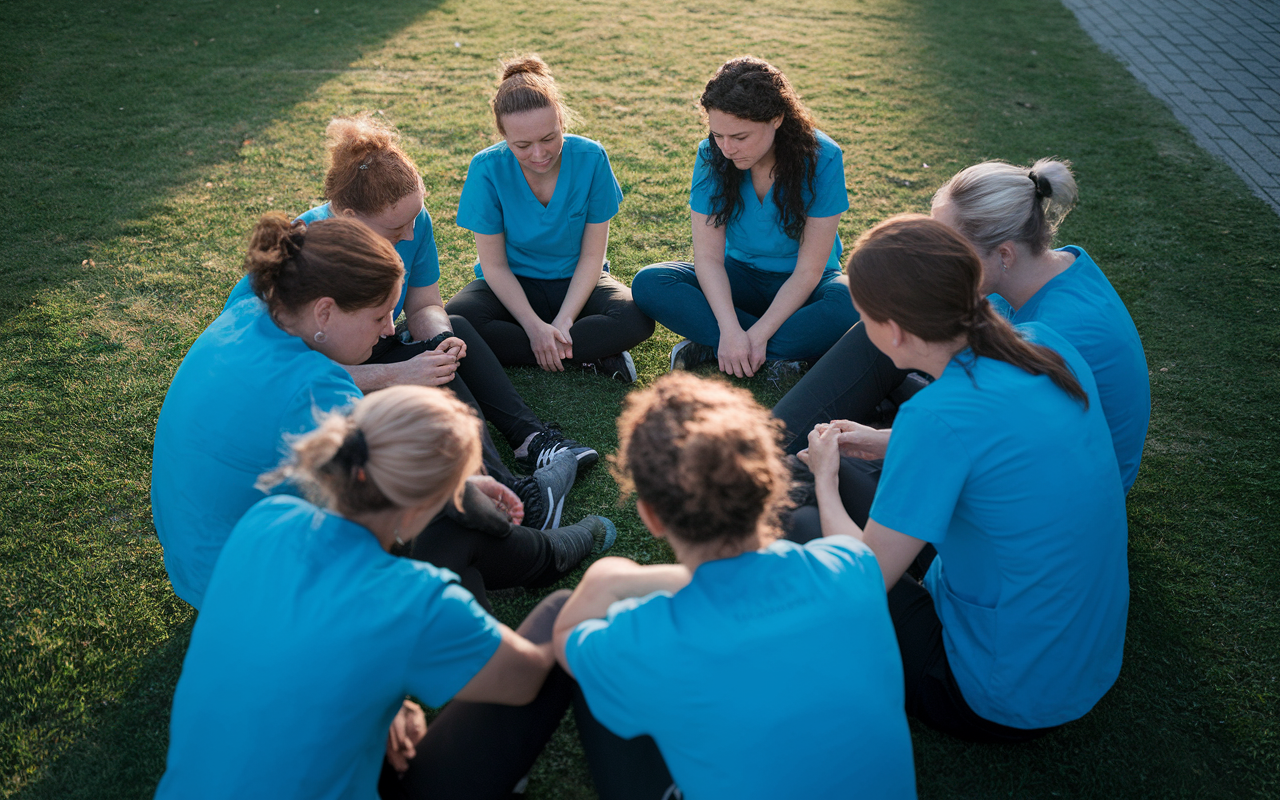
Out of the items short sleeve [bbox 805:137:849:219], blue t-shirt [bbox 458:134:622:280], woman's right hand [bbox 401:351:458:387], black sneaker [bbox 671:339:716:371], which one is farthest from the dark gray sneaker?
short sleeve [bbox 805:137:849:219]

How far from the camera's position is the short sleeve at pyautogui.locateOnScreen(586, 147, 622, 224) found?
3.83 metres

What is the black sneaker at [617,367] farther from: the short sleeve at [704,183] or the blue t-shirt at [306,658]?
the blue t-shirt at [306,658]

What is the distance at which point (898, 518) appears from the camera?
1922 mm

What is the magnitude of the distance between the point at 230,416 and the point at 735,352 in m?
2.25

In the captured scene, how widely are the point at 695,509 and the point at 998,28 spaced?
30.1ft

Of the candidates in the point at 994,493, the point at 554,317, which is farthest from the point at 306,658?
the point at 554,317

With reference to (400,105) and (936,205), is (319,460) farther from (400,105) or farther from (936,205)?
(400,105)

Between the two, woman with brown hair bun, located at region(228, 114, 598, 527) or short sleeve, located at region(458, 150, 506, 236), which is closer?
woman with brown hair bun, located at region(228, 114, 598, 527)

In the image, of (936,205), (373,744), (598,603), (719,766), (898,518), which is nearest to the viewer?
(719,766)

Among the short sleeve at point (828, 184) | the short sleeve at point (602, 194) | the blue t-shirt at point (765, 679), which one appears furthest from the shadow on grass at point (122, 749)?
the short sleeve at point (828, 184)

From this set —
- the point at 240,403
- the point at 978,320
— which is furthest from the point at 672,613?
the point at 240,403

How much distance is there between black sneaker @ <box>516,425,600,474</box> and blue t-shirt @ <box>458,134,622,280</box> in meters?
1.03

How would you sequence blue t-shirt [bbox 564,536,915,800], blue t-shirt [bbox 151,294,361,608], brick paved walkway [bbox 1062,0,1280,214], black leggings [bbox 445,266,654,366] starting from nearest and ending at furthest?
blue t-shirt [bbox 564,536,915,800]
blue t-shirt [bbox 151,294,361,608]
black leggings [bbox 445,266,654,366]
brick paved walkway [bbox 1062,0,1280,214]

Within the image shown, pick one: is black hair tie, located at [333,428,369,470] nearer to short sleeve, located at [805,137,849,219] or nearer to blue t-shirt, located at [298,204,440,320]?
blue t-shirt, located at [298,204,440,320]
